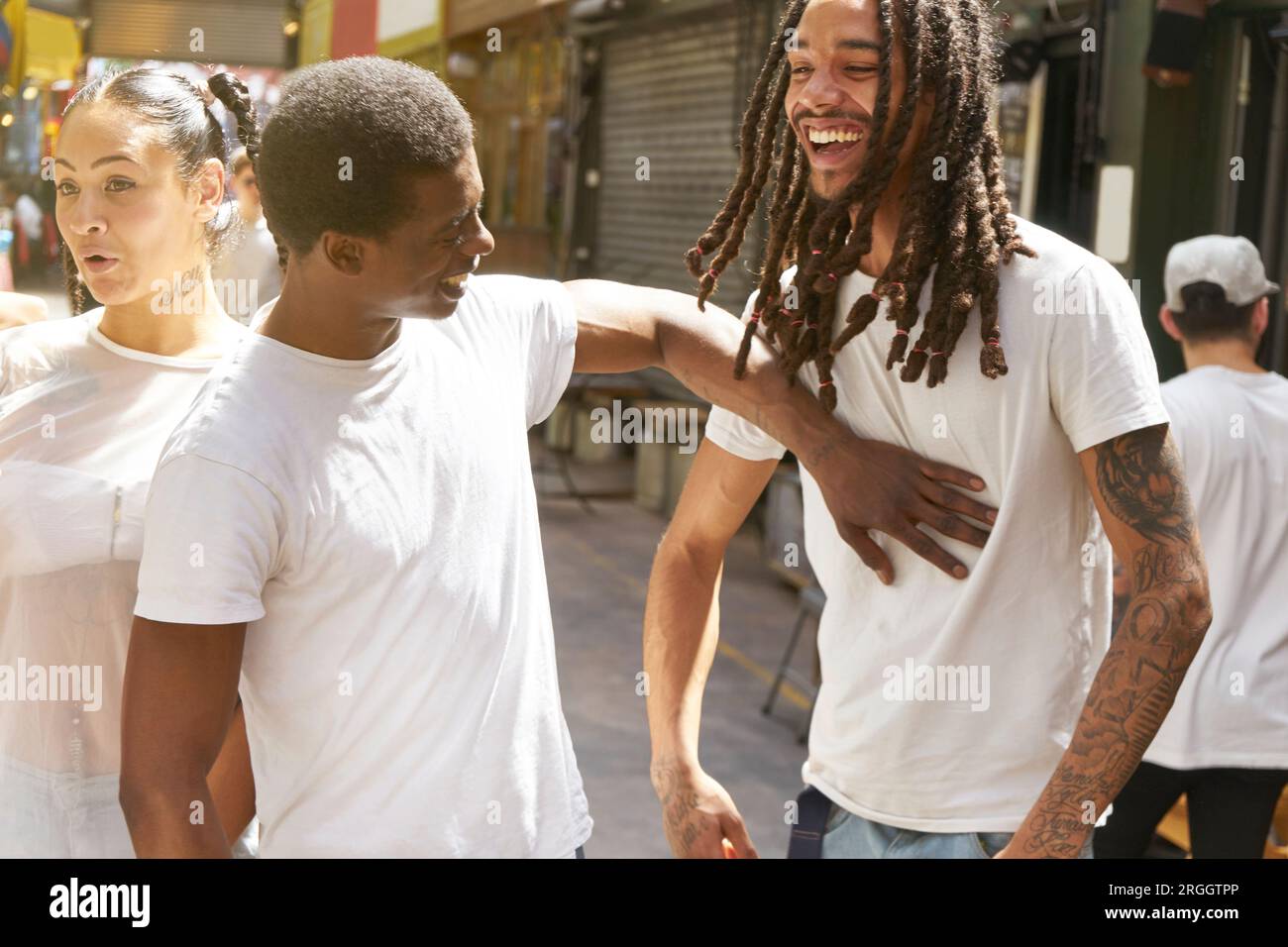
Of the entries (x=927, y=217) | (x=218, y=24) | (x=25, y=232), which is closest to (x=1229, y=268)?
(x=927, y=217)

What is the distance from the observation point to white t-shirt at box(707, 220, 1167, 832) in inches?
78.4

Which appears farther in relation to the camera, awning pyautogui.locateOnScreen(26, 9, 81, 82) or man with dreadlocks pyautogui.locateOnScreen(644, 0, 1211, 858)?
awning pyautogui.locateOnScreen(26, 9, 81, 82)

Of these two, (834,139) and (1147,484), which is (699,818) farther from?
(834,139)

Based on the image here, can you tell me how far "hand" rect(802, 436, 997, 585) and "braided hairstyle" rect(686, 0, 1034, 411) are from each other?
0.38ft

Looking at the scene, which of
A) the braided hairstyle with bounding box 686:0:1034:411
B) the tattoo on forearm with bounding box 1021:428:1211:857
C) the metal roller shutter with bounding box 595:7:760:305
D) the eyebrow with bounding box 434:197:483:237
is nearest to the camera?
the eyebrow with bounding box 434:197:483:237

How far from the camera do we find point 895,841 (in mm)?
2197

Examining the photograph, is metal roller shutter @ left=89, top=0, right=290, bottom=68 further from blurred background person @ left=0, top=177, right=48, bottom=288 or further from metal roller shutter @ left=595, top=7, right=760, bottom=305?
blurred background person @ left=0, top=177, right=48, bottom=288

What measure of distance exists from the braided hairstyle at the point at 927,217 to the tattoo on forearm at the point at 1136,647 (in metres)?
0.23

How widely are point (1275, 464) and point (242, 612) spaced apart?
9.18 ft

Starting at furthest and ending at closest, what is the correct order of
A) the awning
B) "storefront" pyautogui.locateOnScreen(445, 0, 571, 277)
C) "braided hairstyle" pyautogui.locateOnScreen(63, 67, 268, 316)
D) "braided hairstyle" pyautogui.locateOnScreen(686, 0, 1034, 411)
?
1. "storefront" pyautogui.locateOnScreen(445, 0, 571, 277)
2. the awning
3. "braided hairstyle" pyautogui.locateOnScreen(63, 67, 268, 316)
4. "braided hairstyle" pyautogui.locateOnScreen(686, 0, 1034, 411)

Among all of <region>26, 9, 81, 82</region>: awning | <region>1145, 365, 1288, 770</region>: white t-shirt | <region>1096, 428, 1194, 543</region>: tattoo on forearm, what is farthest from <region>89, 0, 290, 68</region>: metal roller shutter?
<region>1096, 428, 1194, 543</region>: tattoo on forearm

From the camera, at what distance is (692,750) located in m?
2.49

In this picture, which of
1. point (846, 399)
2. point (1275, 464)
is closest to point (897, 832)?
point (846, 399)

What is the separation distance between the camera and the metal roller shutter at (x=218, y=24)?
7.66 meters
